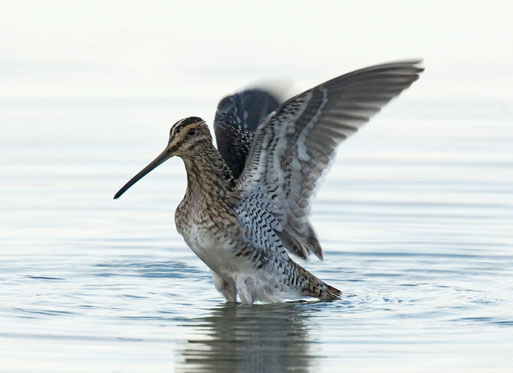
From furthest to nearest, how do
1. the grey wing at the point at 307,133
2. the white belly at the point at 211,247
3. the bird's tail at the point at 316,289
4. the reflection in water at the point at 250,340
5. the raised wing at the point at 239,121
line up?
the raised wing at the point at 239,121, the bird's tail at the point at 316,289, the white belly at the point at 211,247, the grey wing at the point at 307,133, the reflection in water at the point at 250,340

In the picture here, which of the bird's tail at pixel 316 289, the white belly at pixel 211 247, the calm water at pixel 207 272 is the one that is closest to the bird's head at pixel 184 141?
the white belly at pixel 211 247

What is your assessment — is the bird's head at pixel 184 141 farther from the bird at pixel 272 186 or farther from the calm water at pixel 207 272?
the calm water at pixel 207 272

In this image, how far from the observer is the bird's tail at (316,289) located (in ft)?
37.1

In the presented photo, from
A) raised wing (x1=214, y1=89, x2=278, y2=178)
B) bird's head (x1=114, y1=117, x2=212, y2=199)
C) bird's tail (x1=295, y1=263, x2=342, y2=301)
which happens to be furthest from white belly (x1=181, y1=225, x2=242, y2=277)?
raised wing (x1=214, y1=89, x2=278, y2=178)

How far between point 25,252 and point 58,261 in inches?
15.1

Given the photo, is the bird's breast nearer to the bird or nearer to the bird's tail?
the bird

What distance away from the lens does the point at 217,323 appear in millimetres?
10352

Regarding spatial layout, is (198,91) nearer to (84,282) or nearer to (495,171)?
(495,171)

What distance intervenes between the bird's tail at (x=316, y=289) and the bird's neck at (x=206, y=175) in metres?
0.87

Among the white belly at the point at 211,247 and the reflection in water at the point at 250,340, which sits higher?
the white belly at the point at 211,247

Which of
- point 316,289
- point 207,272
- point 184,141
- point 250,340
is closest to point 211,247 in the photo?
point 184,141

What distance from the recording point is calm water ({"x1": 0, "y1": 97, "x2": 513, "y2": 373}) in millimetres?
9328

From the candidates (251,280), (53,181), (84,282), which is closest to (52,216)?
(53,181)

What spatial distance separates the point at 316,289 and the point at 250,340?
5.12ft
